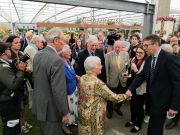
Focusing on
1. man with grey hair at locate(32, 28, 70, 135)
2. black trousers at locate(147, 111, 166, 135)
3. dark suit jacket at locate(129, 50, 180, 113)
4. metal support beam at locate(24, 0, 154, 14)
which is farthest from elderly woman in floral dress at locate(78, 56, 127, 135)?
metal support beam at locate(24, 0, 154, 14)

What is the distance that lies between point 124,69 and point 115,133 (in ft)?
4.04

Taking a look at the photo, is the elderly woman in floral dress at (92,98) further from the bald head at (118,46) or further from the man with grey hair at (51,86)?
the bald head at (118,46)

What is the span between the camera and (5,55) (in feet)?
8.18

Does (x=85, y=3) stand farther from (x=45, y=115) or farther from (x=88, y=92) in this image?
(x=45, y=115)

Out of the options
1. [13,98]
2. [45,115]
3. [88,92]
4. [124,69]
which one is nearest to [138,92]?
[124,69]

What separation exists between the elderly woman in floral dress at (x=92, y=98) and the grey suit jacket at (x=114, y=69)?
1392 millimetres

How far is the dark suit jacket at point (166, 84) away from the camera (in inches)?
92.5

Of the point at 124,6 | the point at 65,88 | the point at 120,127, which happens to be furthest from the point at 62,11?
the point at 65,88

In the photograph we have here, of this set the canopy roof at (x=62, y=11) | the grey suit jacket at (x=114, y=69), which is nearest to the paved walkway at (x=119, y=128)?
the grey suit jacket at (x=114, y=69)

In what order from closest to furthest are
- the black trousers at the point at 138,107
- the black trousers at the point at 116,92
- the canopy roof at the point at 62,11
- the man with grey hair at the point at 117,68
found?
the black trousers at the point at 138,107 → the man with grey hair at the point at 117,68 → the black trousers at the point at 116,92 → the canopy roof at the point at 62,11

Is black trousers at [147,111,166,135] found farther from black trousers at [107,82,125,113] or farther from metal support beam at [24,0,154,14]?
metal support beam at [24,0,154,14]

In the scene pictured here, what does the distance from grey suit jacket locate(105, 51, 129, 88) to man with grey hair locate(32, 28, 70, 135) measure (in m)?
1.75

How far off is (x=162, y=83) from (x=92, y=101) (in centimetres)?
93

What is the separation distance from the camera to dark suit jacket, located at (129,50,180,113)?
2.35m
